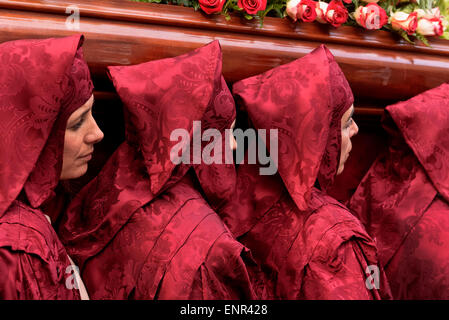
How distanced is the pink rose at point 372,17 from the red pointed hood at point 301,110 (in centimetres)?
34

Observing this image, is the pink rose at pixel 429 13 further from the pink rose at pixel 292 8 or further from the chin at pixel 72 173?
the chin at pixel 72 173

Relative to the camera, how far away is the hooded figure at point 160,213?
3.77ft

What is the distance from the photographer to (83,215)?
1.30 meters

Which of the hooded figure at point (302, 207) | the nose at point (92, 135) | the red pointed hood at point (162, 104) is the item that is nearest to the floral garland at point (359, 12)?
the hooded figure at point (302, 207)

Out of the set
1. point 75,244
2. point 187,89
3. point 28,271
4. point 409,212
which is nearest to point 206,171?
point 187,89

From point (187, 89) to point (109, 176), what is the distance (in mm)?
290

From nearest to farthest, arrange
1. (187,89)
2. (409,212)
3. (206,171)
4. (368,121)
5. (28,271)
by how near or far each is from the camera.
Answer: (28,271) < (187,89) < (206,171) < (409,212) < (368,121)

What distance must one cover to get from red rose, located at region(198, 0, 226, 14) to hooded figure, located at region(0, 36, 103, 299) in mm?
430

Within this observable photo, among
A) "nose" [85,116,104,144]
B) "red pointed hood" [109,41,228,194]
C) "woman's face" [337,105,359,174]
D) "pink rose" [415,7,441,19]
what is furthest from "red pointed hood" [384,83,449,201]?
"nose" [85,116,104,144]

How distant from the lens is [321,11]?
5.21 feet

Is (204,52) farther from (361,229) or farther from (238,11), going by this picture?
(361,229)

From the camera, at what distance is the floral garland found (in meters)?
1.49

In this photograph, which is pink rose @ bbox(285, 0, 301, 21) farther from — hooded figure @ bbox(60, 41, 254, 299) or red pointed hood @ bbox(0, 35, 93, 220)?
red pointed hood @ bbox(0, 35, 93, 220)

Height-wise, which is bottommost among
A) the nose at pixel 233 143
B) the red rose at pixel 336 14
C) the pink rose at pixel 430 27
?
the nose at pixel 233 143
